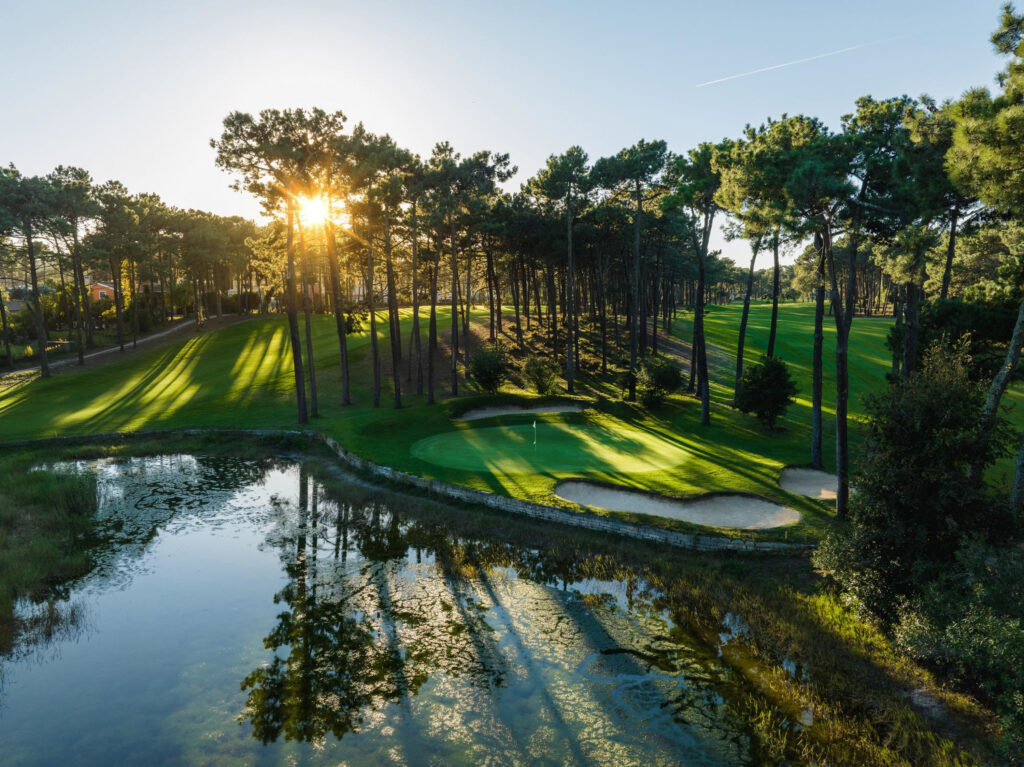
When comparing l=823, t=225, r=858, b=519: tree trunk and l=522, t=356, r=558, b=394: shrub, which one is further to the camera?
l=522, t=356, r=558, b=394: shrub

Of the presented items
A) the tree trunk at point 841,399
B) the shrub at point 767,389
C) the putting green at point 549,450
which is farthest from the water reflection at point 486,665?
the shrub at point 767,389

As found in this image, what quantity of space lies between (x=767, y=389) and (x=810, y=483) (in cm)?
735

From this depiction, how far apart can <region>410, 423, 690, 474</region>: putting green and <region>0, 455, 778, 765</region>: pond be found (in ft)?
20.6

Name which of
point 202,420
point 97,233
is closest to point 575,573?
point 202,420

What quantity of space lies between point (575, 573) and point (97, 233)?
58.7 metres

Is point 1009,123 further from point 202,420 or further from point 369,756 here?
point 202,420

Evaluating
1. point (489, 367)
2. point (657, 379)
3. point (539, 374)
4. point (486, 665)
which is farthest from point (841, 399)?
point (489, 367)

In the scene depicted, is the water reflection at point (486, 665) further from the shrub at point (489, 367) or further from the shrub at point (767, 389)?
the shrub at point (489, 367)

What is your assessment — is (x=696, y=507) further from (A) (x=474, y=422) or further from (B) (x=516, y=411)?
(B) (x=516, y=411)

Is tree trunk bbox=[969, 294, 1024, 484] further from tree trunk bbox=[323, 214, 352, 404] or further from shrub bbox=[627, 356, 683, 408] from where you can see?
tree trunk bbox=[323, 214, 352, 404]

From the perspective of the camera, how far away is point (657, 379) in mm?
33656

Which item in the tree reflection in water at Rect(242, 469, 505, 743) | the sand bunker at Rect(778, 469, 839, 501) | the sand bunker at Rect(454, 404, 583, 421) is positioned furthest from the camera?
the sand bunker at Rect(454, 404, 583, 421)

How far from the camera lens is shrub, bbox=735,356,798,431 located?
28219mm

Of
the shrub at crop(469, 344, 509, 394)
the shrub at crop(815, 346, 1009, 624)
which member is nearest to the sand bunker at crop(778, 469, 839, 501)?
the shrub at crop(815, 346, 1009, 624)
